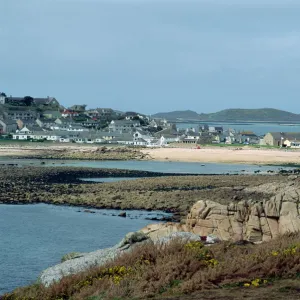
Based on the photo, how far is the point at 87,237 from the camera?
22.7 meters

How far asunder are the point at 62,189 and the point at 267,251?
90.5ft

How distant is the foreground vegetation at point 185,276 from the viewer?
9562mm

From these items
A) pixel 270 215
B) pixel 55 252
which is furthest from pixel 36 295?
pixel 55 252

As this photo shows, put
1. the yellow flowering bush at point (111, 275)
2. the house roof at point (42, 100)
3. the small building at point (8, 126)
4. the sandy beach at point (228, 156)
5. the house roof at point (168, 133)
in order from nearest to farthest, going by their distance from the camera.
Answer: the yellow flowering bush at point (111, 275) < the sandy beach at point (228, 156) < the house roof at point (168, 133) < the small building at point (8, 126) < the house roof at point (42, 100)

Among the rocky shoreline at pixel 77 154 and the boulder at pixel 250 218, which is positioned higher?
the boulder at pixel 250 218

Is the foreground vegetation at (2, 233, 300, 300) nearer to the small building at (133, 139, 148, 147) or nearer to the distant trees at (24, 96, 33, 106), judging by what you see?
the small building at (133, 139, 148, 147)

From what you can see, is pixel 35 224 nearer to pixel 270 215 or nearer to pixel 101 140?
pixel 270 215

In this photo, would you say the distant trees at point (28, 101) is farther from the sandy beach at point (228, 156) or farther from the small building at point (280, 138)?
the sandy beach at point (228, 156)

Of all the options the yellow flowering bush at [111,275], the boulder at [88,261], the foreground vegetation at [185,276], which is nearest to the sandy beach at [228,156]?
the boulder at [88,261]

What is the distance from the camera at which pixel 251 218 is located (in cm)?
1714

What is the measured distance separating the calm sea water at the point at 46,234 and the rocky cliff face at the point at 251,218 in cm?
369

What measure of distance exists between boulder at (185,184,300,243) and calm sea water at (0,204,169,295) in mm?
3680

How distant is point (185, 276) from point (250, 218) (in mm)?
7205

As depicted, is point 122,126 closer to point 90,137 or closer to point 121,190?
point 90,137
